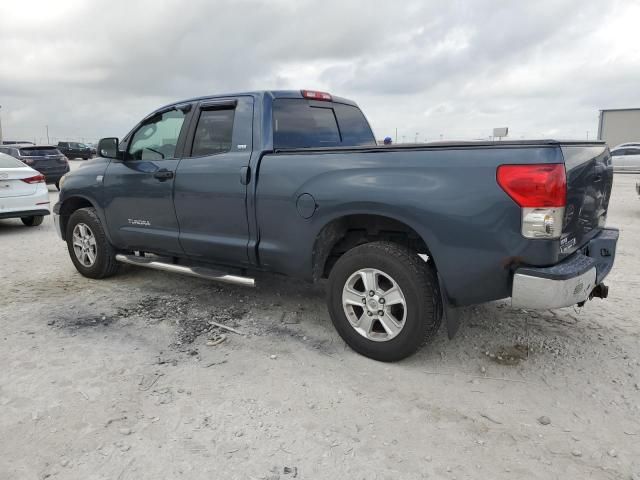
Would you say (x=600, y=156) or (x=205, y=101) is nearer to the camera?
(x=600, y=156)

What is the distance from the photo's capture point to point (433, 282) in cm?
318

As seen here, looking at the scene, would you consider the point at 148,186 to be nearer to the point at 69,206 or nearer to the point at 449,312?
the point at 69,206

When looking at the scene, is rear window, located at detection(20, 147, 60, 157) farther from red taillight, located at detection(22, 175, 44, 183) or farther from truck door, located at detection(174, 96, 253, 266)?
truck door, located at detection(174, 96, 253, 266)

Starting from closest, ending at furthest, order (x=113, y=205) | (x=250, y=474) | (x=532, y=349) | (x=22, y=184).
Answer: (x=250, y=474), (x=532, y=349), (x=113, y=205), (x=22, y=184)

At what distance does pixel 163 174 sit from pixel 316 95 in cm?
155

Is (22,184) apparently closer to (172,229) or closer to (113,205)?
(113,205)

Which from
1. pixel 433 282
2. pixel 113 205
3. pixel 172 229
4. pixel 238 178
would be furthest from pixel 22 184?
pixel 433 282

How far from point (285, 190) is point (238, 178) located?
0.49m

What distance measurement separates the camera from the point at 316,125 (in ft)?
14.3

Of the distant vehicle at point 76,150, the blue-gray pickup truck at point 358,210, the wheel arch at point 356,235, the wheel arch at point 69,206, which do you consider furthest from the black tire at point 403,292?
the distant vehicle at point 76,150

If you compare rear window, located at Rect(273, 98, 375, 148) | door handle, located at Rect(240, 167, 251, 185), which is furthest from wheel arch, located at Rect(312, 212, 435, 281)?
rear window, located at Rect(273, 98, 375, 148)

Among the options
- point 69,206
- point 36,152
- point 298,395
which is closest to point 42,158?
point 36,152

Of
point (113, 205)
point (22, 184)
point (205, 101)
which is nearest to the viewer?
point (205, 101)

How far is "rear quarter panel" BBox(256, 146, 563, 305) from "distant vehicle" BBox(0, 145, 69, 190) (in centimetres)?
1352
